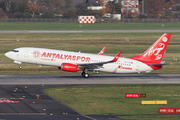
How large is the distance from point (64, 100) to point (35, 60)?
52.0 feet

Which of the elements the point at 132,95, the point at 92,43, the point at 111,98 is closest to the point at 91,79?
the point at 111,98

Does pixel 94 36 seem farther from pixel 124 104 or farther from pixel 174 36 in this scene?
pixel 124 104

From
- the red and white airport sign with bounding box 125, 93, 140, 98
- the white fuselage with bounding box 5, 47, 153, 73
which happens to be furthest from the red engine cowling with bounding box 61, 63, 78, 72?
the red and white airport sign with bounding box 125, 93, 140, 98

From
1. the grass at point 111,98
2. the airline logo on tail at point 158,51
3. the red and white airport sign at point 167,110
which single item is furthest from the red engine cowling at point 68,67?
the red and white airport sign at point 167,110

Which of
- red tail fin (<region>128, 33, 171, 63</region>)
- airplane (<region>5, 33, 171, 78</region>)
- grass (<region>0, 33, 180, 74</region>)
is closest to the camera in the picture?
airplane (<region>5, 33, 171, 78</region>)

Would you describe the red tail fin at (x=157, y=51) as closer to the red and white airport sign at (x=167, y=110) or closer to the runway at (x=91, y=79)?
the runway at (x=91, y=79)

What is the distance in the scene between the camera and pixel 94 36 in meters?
98.9

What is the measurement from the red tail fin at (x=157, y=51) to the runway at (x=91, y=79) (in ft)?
10.3

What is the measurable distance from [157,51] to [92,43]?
41315 mm

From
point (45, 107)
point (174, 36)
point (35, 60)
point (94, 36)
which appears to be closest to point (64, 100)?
point (45, 107)

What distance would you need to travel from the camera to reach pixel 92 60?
48.4 metres

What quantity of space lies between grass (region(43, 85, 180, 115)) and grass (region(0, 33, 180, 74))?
22.8 meters

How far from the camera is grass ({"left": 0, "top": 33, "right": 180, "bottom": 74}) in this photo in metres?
77.4

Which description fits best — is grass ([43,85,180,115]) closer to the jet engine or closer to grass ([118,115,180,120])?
grass ([118,115,180,120])
